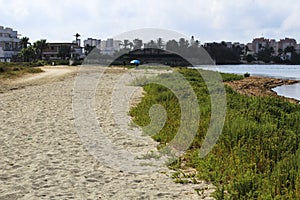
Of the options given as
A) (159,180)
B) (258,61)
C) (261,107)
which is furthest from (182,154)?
(258,61)

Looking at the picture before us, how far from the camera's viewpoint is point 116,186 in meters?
6.41

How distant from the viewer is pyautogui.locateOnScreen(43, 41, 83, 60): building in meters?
90.6

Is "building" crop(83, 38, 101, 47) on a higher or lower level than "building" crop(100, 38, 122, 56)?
higher

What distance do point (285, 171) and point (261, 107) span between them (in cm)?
833

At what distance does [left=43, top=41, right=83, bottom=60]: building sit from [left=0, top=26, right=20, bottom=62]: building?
7522mm

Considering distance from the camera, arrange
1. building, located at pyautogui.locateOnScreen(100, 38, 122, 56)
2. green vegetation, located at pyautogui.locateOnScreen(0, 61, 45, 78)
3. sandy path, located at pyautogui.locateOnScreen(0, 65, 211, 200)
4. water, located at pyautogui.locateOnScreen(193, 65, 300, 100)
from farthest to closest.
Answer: water, located at pyautogui.locateOnScreen(193, 65, 300, 100) < green vegetation, located at pyautogui.locateOnScreen(0, 61, 45, 78) < building, located at pyautogui.locateOnScreen(100, 38, 122, 56) < sandy path, located at pyautogui.locateOnScreen(0, 65, 211, 200)

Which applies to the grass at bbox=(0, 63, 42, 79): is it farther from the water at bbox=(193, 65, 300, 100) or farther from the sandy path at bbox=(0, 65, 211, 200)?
the sandy path at bbox=(0, 65, 211, 200)

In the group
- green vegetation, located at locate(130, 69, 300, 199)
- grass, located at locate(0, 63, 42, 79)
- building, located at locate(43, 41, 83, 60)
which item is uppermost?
building, located at locate(43, 41, 83, 60)

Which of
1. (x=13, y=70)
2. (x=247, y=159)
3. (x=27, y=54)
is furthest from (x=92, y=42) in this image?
(x=247, y=159)

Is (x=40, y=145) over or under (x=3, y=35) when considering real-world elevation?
under

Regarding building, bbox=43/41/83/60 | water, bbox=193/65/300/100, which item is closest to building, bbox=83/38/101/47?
building, bbox=43/41/83/60

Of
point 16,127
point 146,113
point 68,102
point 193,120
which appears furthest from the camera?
point 68,102

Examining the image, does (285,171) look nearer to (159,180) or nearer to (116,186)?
(159,180)

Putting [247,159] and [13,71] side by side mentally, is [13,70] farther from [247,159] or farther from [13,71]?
[247,159]
